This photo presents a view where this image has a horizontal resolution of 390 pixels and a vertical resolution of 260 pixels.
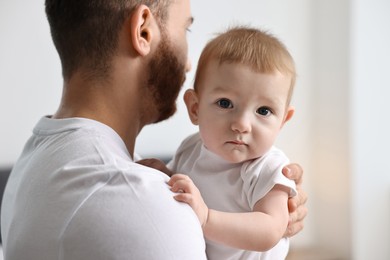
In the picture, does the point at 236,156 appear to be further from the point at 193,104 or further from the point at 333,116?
the point at 333,116

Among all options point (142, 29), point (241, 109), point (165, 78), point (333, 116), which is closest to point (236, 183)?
point (241, 109)

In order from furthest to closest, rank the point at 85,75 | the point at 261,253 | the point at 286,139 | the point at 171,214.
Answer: the point at 286,139
the point at 261,253
the point at 85,75
the point at 171,214

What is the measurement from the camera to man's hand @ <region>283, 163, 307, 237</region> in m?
1.28

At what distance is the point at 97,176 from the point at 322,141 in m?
3.31

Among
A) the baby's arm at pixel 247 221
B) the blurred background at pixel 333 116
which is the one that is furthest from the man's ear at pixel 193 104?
the blurred background at pixel 333 116

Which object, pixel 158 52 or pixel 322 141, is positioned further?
pixel 322 141

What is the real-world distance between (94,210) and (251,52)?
0.56 metres

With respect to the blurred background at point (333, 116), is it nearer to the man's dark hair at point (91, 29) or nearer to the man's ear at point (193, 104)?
the man's ear at point (193, 104)

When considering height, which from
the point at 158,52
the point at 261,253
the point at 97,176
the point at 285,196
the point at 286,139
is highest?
the point at 158,52

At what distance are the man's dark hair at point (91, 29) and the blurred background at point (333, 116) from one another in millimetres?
2182

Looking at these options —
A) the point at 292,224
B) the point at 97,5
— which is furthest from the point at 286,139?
the point at 97,5

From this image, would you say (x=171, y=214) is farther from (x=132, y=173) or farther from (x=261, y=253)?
(x=261, y=253)

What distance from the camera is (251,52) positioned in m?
1.26

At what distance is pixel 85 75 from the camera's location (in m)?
1.17
